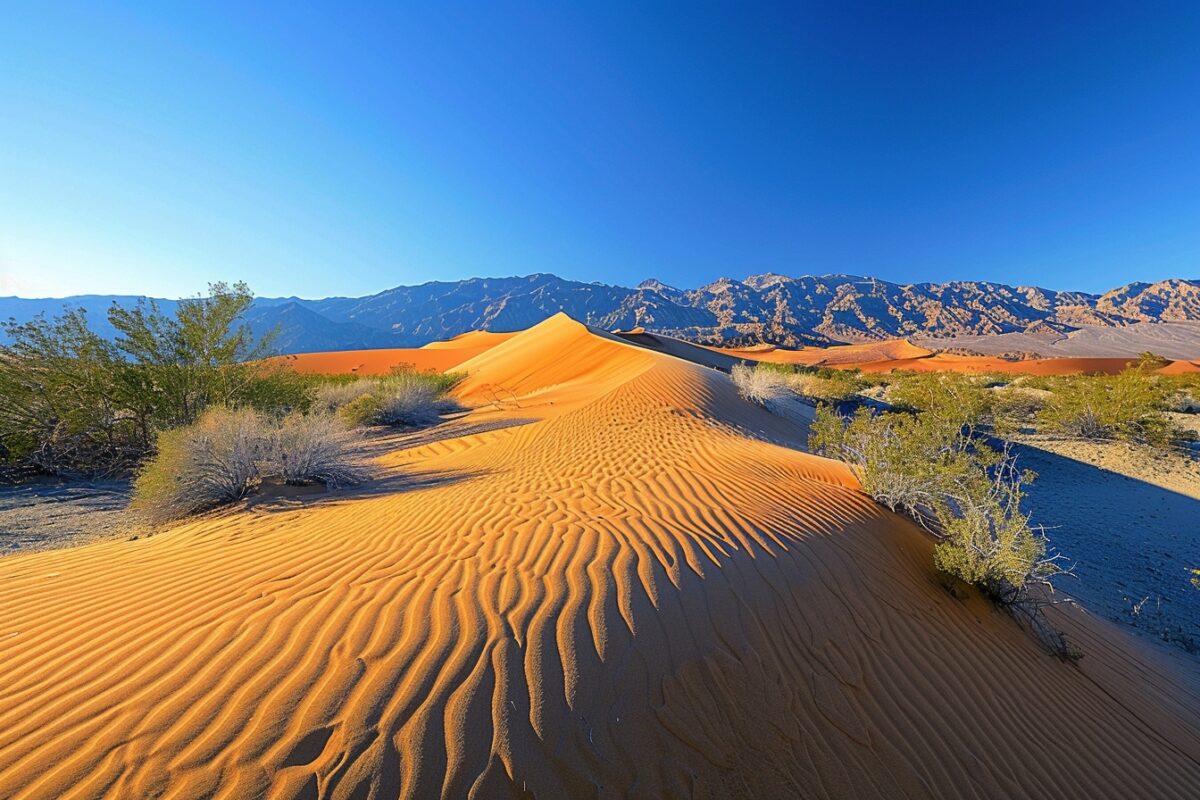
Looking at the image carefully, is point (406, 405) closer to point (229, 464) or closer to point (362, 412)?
point (362, 412)

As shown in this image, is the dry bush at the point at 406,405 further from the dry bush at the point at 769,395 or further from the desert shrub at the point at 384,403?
the dry bush at the point at 769,395

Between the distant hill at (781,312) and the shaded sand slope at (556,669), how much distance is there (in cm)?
6363

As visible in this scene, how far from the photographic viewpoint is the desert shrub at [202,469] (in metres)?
5.30

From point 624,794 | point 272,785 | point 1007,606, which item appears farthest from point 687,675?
point 1007,606

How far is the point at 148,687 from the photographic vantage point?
2.05 m

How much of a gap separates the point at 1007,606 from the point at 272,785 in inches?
200

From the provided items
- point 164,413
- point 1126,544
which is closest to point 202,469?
point 164,413

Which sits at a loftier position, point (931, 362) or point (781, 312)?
point (781, 312)

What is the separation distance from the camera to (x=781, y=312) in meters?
137

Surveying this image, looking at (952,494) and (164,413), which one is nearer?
(952,494)

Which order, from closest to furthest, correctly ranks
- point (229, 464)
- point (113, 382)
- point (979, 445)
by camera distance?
point (979, 445) → point (229, 464) → point (113, 382)

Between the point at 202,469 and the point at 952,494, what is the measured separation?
332 inches

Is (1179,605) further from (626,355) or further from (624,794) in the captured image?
(626,355)

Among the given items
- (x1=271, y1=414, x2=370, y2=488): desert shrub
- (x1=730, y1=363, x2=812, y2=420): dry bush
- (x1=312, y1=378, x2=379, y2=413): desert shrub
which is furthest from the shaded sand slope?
(x1=312, y1=378, x2=379, y2=413): desert shrub
